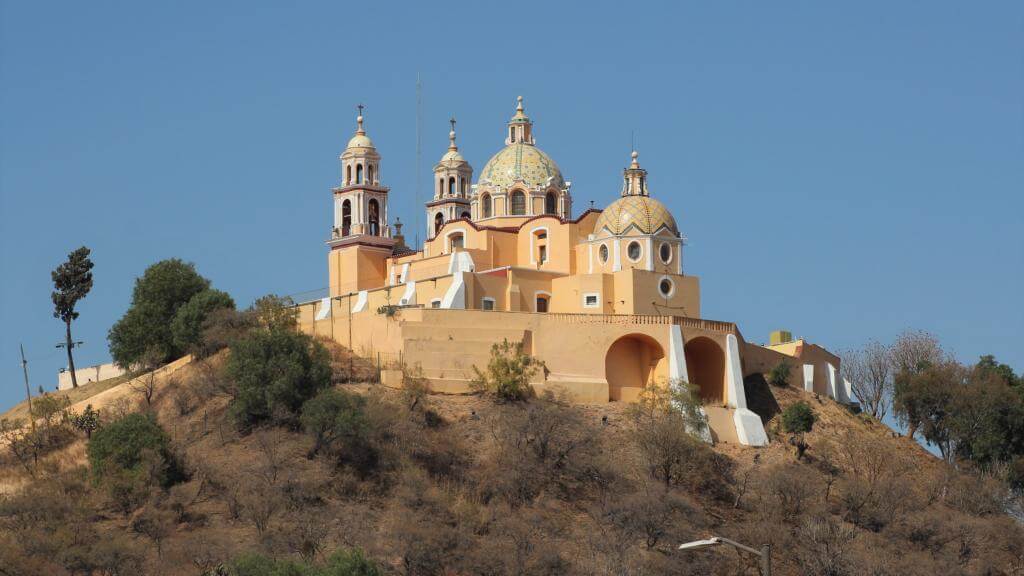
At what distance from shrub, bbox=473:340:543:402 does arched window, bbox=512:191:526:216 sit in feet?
36.5

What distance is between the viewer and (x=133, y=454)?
57.6m

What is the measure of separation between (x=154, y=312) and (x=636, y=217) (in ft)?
62.3

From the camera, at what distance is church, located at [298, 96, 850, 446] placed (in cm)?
6372

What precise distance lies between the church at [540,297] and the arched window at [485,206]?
0.08 metres

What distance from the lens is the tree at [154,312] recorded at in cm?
7231

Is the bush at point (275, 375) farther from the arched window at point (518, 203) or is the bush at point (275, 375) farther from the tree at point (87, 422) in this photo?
the arched window at point (518, 203)

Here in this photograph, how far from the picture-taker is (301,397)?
2368 inches

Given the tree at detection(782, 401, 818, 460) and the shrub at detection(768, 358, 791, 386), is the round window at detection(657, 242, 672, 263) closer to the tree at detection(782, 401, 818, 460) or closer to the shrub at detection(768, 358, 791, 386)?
the shrub at detection(768, 358, 791, 386)

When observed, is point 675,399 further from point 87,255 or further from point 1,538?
point 87,255

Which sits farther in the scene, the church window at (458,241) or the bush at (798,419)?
the church window at (458,241)

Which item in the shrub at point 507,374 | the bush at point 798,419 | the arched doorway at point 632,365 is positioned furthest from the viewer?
the bush at point 798,419

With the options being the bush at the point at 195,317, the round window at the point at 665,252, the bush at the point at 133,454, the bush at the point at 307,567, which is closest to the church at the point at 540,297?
the round window at the point at 665,252

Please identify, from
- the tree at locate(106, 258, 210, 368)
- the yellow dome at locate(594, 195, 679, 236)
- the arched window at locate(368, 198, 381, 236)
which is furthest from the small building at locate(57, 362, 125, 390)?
the yellow dome at locate(594, 195, 679, 236)

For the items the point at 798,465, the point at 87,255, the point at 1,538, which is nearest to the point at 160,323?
the point at 87,255
